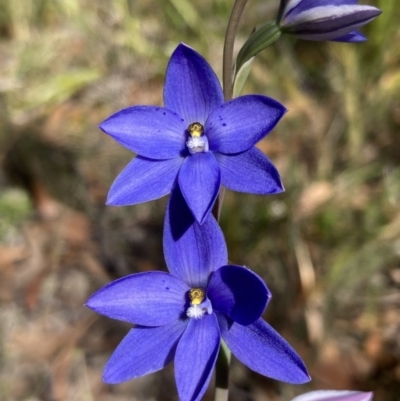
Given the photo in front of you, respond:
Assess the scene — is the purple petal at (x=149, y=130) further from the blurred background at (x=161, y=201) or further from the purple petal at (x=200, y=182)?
the blurred background at (x=161, y=201)

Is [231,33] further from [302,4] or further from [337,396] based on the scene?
[337,396]

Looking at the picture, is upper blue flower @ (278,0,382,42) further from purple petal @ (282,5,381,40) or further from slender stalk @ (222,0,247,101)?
slender stalk @ (222,0,247,101)

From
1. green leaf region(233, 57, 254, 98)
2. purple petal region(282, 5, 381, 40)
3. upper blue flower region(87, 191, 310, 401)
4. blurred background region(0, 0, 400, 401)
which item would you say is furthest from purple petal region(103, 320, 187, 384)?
blurred background region(0, 0, 400, 401)

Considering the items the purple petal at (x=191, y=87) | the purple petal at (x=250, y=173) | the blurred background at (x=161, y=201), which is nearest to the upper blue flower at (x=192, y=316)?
the purple petal at (x=250, y=173)

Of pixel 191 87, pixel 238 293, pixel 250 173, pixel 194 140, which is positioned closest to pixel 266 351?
pixel 238 293

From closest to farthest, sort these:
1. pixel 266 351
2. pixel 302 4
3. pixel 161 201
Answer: pixel 266 351 → pixel 302 4 → pixel 161 201
